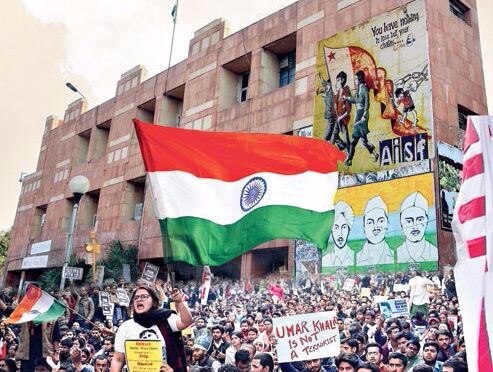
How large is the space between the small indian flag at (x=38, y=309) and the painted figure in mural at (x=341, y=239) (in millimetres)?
10238

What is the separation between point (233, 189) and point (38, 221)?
3231cm

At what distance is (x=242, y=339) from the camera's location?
775cm

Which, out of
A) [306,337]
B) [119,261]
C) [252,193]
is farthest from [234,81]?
[306,337]

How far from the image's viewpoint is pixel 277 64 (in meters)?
22.8

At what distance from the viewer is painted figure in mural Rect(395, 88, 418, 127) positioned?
1619cm

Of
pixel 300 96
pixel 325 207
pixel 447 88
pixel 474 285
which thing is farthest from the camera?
pixel 300 96

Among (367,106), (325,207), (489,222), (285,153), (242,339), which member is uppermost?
(367,106)

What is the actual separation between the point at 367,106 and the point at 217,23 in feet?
34.5

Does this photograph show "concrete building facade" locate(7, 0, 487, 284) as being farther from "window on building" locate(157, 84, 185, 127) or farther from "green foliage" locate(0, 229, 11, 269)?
"green foliage" locate(0, 229, 11, 269)

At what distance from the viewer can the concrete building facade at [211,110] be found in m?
17.6

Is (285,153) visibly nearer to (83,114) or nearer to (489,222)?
(489,222)

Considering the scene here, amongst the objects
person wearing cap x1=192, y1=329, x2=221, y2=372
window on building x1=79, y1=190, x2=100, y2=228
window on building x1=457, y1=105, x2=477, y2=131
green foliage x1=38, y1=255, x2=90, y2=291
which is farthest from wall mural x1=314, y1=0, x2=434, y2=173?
window on building x1=79, y1=190, x2=100, y2=228

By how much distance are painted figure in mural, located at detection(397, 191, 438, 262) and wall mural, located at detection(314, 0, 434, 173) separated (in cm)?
137

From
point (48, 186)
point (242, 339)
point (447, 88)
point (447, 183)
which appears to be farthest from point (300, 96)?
point (48, 186)
